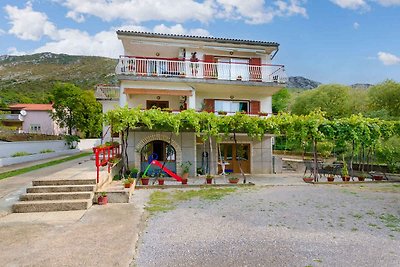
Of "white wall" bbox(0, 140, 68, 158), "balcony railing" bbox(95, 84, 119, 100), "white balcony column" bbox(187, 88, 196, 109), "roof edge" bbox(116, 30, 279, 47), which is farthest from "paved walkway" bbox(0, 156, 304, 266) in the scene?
"balcony railing" bbox(95, 84, 119, 100)

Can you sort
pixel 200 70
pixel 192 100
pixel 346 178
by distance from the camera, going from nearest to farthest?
pixel 346 178 < pixel 192 100 < pixel 200 70

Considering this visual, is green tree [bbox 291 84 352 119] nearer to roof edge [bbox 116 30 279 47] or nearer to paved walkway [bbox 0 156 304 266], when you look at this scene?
roof edge [bbox 116 30 279 47]

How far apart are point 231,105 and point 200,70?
10.9ft

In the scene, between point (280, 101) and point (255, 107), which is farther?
point (280, 101)

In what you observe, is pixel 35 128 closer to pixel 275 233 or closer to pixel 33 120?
pixel 33 120

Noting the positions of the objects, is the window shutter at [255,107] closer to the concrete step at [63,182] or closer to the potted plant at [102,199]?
the concrete step at [63,182]

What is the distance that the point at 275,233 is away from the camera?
651cm

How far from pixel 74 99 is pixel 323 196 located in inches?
1210

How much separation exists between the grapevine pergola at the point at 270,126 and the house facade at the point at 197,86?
1.53 metres

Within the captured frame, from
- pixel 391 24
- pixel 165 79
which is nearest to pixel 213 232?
pixel 165 79

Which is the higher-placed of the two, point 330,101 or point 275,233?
point 330,101

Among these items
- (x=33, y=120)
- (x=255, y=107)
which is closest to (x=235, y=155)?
(x=255, y=107)

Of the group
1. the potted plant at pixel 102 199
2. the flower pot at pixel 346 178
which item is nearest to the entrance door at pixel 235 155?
the flower pot at pixel 346 178

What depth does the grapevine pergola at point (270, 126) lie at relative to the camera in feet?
47.5
